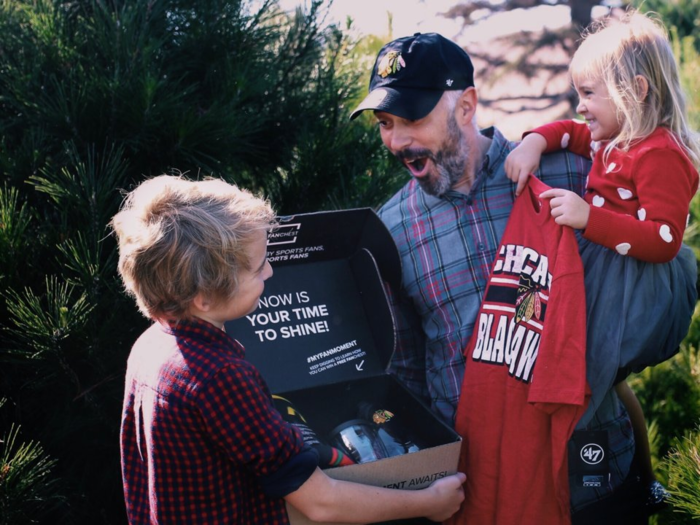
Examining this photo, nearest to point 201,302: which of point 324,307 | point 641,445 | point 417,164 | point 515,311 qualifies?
point 324,307

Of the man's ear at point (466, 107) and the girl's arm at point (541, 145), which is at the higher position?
the man's ear at point (466, 107)

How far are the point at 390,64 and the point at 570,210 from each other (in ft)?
2.54

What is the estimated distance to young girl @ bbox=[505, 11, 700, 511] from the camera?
1803 millimetres

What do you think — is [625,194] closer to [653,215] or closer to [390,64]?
[653,215]

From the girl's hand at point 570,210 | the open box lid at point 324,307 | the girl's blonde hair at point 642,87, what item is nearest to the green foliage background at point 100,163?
the open box lid at point 324,307

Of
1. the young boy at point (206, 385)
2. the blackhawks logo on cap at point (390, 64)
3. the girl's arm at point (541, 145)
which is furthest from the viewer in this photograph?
the blackhawks logo on cap at point (390, 64)

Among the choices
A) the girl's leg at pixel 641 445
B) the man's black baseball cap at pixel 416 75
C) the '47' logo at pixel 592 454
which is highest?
the man's black baseball cap at pixel 416 75

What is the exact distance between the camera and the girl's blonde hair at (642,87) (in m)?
1.89

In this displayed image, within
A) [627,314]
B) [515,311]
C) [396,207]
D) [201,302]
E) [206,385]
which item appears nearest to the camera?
[206,385]

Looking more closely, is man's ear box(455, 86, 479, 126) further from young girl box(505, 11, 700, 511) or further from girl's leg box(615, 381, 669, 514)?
girl's leg box(615, 381, 669, 514)

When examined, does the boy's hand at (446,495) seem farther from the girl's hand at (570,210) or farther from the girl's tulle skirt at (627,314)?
the girl's hand at (570,210)

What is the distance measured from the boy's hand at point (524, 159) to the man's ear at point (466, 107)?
208 millimetres

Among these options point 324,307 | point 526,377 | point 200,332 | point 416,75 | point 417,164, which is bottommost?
point 526,377

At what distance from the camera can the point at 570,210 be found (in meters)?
1.81
